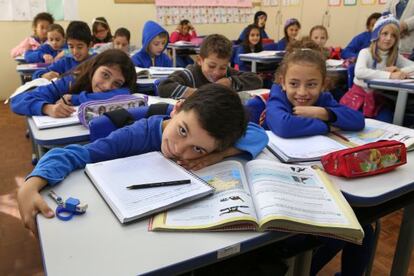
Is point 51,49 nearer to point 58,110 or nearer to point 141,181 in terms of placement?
point 58,110

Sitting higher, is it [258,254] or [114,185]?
[114,185]

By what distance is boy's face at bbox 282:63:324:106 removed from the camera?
1.49 metres

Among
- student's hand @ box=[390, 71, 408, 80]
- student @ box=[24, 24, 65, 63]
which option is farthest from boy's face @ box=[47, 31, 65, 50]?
student's hand @ box=[390, 71, 408, 80]

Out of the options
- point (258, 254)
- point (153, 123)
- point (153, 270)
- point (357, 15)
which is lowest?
point (258, 254)

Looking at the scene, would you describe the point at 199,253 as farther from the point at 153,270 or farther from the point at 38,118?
the point at 38,118

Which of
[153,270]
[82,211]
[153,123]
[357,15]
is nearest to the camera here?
[153,270]

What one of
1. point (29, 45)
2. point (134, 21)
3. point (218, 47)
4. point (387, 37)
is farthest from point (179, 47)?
point (218, 47)

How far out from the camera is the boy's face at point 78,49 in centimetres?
260

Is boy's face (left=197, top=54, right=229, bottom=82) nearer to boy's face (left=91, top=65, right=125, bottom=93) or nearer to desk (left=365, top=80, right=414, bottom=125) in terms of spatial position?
boy's face (left=91, top=65, right=125, bottom=93)

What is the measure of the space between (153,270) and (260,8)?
7.29 metres

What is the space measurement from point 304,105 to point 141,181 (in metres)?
0.93

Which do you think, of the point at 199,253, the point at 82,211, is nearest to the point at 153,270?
the point at 199,253

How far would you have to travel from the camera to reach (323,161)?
1021 millimetres

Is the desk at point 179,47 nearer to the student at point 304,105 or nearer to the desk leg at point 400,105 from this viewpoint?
the desk leg at point 400,105
